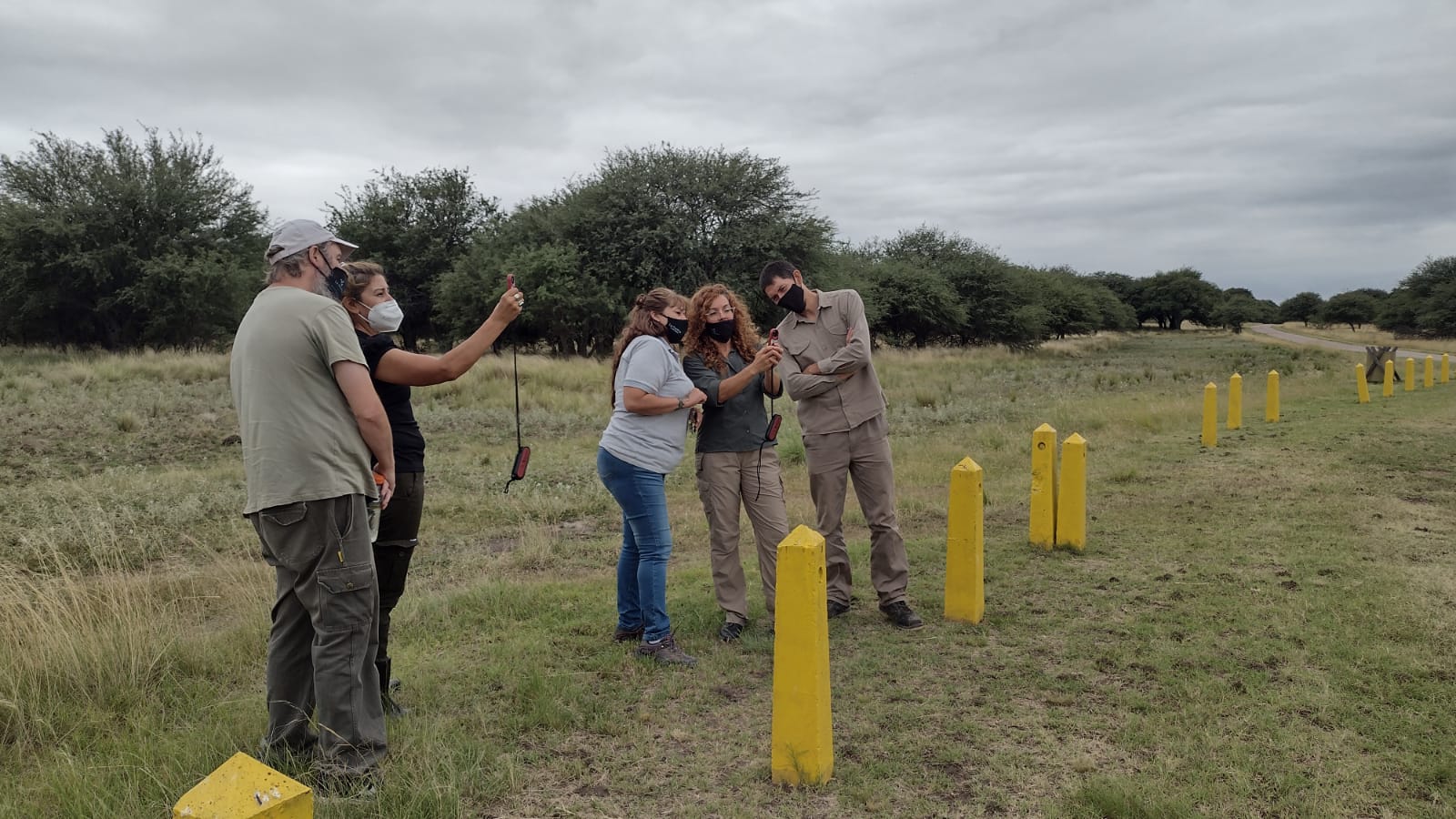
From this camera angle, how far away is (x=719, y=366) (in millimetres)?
5152

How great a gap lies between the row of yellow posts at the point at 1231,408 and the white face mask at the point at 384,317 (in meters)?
11.1

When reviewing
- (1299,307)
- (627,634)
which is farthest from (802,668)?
(1299,307)

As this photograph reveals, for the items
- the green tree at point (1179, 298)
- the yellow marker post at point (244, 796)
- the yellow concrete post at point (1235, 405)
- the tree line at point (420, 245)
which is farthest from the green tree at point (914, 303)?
the green tree at point (1179, 298)

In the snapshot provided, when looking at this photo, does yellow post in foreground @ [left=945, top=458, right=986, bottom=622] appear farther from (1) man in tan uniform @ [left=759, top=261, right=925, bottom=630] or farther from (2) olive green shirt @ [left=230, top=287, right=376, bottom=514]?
(2) olive green shirt @ [left=230, top=287, right=376, bottom=514]

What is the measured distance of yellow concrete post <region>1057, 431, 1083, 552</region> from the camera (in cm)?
686

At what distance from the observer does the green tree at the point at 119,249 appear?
2833cm

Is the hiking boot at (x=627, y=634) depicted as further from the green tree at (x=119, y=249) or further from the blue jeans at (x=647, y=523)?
the green tree at (x=119, y=249)

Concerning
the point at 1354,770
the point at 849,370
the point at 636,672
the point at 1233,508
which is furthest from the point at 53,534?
the point at 1233,508

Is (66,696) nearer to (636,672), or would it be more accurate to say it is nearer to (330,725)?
(330,725)

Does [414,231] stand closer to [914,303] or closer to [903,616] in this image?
[914,303]

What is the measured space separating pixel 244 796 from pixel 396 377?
1.99 m

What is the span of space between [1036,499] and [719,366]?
3.40 meters

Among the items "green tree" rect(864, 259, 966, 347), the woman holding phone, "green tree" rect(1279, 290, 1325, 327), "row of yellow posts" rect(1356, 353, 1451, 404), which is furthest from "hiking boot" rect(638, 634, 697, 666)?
"green tree" rect(1279, 290, 1325, 327)

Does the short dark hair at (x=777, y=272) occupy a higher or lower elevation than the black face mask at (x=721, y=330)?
higher
